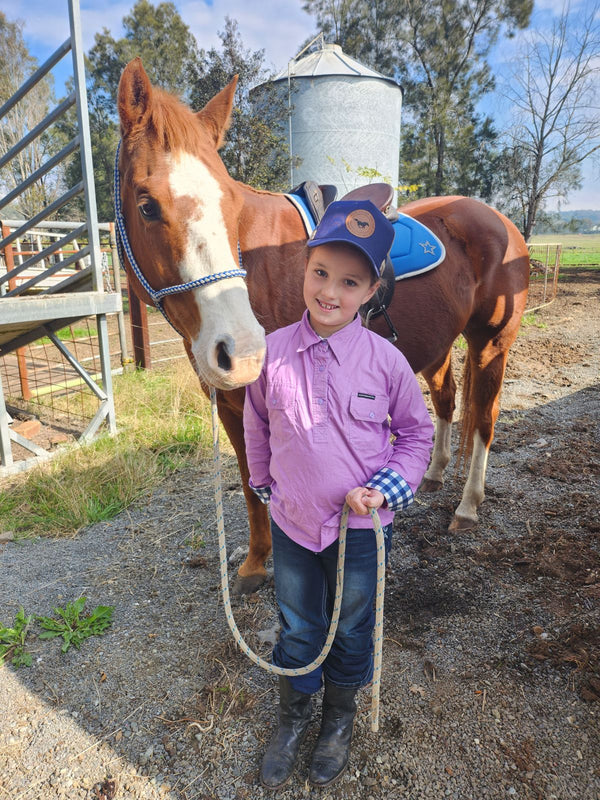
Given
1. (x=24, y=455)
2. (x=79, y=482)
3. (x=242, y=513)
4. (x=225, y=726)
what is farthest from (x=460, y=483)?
(x=24, y=455)

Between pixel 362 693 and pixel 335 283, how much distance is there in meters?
1.60

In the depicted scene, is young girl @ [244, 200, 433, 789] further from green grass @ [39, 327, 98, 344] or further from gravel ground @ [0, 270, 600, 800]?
green grass @ [39, 327, 98, 344]

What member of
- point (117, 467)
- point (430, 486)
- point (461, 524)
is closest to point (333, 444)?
point (461, 524)

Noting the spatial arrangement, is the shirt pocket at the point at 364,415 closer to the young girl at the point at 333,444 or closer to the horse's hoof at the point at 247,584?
the young girl at the point at 333,444

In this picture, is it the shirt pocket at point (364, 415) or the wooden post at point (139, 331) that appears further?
the wooden post at point (139, 331)

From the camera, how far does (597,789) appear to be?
151cm

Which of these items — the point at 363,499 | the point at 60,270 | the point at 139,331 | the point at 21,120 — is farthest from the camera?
A: the point at 21,120

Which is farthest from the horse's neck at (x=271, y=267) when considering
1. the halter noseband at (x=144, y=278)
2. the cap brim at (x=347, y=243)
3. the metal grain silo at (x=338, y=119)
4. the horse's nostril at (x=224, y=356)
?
the metal grain silo at (x=338, y=119)

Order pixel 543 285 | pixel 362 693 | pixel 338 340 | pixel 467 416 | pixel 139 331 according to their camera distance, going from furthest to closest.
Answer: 1. pixel 543 285
2. pixel 139 331
3. pixel 467 416
4. pixel 362 693
5. pixel 338 340

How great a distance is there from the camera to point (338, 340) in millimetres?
1424

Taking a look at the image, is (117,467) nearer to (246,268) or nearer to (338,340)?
(246,268)

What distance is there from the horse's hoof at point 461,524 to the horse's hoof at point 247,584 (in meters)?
1.25

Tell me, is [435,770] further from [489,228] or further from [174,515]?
[489,228]

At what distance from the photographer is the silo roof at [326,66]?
1465cm
